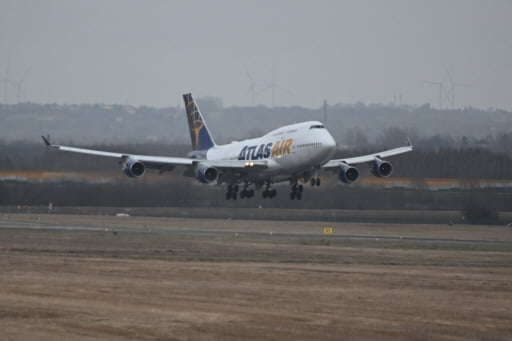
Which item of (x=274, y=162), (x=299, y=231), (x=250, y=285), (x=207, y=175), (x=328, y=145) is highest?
(x=328, y=145)

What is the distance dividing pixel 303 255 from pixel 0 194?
153 feet

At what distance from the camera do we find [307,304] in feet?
118

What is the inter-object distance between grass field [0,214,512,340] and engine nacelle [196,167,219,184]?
3925 mm

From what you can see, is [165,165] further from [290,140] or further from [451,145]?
[451,145]

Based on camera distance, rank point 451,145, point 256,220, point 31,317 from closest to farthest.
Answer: point 31,317 < point 256,220 < point 451,145

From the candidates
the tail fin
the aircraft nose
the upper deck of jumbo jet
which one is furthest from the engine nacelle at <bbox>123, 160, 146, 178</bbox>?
the aircraft nose

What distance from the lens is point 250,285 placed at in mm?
40938

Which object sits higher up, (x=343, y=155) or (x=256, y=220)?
(x=343, y=155)

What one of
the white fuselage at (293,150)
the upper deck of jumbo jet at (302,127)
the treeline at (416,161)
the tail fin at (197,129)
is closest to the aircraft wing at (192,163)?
the white fuselage at (293,150)

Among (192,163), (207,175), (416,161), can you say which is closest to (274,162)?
(207,175)

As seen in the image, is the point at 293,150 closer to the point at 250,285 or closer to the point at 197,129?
the point at 197,129

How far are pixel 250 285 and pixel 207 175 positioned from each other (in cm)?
2948

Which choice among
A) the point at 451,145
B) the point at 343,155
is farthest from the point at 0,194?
the point at 451,145

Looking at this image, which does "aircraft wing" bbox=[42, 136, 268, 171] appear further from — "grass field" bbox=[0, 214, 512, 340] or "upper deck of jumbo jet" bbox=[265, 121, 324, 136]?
"grass field" bbox=[0, 214, 512, 340]
